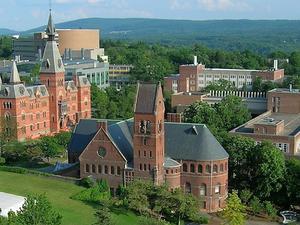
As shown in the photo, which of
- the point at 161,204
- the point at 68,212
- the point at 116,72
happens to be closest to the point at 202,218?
the point at 161,204

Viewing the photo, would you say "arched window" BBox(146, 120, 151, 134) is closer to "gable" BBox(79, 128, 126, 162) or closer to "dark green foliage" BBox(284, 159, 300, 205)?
"gable" BBox(79, 128, 126, 162)

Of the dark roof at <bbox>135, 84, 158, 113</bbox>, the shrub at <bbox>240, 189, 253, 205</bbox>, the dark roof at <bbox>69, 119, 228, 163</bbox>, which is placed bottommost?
the shrub at <bbox>240, 189, 253, 205</bbox>

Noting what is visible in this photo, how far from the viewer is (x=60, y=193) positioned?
2445 inches

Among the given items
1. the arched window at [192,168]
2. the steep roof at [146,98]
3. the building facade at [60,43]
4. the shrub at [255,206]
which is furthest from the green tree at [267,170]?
the building facade at [60,43]

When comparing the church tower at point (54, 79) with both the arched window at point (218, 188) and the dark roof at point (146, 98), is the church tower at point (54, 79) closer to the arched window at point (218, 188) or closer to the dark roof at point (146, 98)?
the dark roof at point (146, 98)

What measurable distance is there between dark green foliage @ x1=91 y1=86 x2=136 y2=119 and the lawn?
124ft

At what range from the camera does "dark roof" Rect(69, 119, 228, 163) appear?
62.2 m

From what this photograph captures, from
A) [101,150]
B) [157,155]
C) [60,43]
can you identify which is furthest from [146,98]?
[60,43]

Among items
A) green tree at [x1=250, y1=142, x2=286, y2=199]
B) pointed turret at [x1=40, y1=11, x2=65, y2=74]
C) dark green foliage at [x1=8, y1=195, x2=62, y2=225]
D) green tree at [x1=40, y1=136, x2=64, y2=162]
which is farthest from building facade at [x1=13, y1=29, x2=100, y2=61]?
dark green foliage at [x1=8, y1=195, x2=62, y2=225]

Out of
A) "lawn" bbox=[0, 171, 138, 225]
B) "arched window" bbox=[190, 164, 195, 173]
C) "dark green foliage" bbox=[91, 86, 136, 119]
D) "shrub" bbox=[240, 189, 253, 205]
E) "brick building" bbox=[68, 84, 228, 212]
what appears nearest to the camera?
"lawn" bbox=[0, 171, 138, 225]

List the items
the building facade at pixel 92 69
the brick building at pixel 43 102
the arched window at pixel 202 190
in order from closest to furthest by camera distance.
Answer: the arched window at pixel 202 190, the brick building at pixel 43 102, the building facade at pixel 92 69

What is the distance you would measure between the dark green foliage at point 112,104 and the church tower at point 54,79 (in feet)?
30.7

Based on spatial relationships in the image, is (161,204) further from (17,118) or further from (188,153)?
(17,118)

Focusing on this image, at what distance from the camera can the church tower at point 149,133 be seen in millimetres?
60344
